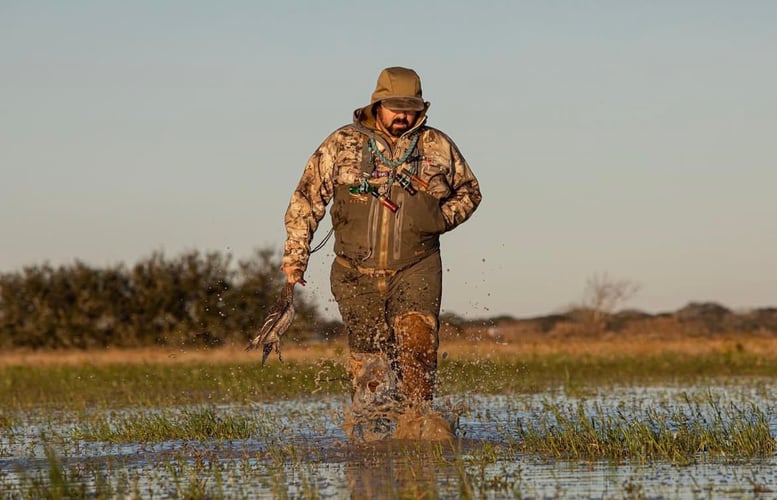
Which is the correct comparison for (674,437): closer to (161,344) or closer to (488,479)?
(488,479)

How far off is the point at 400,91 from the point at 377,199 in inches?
32.1

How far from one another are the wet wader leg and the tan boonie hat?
60.0 inches

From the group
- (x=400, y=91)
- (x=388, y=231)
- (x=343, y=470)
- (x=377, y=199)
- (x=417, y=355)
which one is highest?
(x=400, y=91)

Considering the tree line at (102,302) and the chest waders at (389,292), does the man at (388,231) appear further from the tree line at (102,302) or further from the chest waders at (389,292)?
the tree line at (102,302)

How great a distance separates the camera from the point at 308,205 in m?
10.4

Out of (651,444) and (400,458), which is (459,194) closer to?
(400,458)

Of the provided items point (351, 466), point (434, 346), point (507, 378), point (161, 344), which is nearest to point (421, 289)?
point (434, 346)

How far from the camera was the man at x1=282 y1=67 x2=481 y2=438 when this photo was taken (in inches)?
390

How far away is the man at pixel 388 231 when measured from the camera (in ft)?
32.5

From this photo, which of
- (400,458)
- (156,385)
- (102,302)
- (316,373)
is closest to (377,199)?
(400,458)

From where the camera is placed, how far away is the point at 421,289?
395 inches

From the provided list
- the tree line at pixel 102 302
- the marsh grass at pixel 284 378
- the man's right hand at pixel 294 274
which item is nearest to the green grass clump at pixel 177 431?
the man's right hand at pixel 294 274

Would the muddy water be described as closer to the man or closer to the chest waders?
the chest waders

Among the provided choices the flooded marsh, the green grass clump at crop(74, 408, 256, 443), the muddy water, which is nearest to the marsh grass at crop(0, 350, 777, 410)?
the flooded marsh
